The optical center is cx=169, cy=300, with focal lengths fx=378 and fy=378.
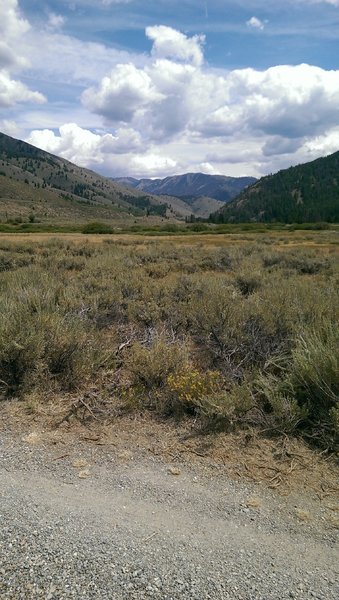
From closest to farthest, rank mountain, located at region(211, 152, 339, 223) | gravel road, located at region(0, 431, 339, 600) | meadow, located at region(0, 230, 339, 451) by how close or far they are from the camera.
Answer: gravel road, located at region(0, 431, 339, 600) < meadow, located at region(0, 230, 339, 451) < mountain, located at region(211, 152, 339, 223)

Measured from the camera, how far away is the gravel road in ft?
7.66

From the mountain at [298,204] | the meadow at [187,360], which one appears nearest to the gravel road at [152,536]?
the meadow at [187,360]

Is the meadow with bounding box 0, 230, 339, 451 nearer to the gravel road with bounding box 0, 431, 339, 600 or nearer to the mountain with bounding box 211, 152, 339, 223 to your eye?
the gravel road with bounding box 0, 431, 339, 600

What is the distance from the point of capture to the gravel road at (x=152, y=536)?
7.66 feet

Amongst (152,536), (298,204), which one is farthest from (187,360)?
(298,204)

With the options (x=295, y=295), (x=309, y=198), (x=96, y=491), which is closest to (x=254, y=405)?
(x=96, y=491)

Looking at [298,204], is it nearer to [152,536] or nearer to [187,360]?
[187,360]

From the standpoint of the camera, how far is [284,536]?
8.97 feet

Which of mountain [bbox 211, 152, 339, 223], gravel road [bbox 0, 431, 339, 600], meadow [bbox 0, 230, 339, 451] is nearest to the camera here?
gravel road [bbox 0, 431, 339, 600]

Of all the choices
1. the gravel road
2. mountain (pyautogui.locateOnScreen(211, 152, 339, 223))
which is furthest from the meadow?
mountain (pyautogui.locateOnScreen(211, 152, 339, 223))

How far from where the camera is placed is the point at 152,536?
2695 millimetres

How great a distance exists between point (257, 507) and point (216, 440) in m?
0.99

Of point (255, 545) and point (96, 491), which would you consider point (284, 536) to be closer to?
point (255, 545)

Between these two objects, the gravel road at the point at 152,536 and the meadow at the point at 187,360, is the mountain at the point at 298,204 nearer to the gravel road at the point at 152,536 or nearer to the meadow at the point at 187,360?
the meadow at the point at 187,360
